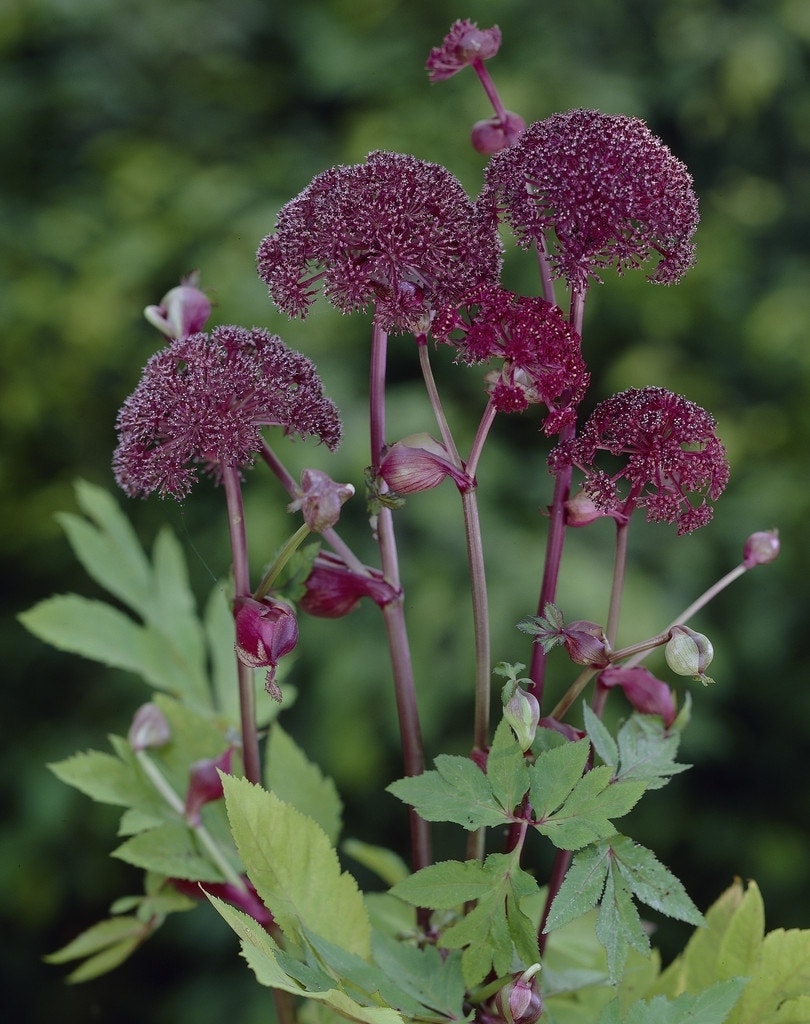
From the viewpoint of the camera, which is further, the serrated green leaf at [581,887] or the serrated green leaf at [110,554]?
the serrated green leaf at [110,554]

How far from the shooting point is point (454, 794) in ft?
1.15

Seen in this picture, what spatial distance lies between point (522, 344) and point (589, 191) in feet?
0.16

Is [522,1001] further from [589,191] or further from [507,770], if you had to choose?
[589,191]

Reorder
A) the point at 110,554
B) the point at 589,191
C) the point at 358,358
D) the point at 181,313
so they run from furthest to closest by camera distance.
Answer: the point at 358,358 < the point at 110,554 < the point at 181,313 < the point at 589,191

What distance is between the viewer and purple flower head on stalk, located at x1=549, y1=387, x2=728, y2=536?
351 mm

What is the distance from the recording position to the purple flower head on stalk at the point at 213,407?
35 centimetres

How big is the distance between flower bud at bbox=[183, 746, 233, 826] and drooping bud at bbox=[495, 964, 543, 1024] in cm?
16

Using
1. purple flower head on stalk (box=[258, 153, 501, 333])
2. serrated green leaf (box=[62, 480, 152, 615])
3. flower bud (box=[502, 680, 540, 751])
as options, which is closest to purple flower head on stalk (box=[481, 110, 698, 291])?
purple flower head on stalk (box=[258, 153, 501, 333])

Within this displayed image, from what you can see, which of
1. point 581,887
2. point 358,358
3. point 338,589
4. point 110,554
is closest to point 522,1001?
point 581,887

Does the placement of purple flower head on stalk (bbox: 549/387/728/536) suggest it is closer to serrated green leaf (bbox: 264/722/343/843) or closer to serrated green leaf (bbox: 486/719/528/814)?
serrated green leaf (bbox: 486/719/528/814)

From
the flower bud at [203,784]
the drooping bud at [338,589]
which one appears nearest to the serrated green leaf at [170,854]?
the flower bud at [203,784]

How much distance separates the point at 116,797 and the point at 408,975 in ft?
0.52

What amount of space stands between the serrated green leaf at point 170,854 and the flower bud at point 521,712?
18cm

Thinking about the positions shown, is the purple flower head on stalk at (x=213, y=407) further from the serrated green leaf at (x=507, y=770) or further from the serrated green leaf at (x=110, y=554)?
the serrated green leaf at (x=110, y=554)
